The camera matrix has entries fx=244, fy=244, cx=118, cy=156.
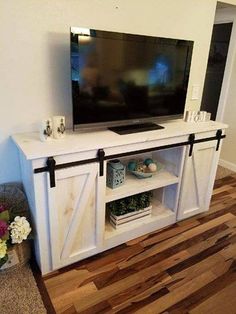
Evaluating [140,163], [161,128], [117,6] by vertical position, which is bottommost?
[140,163]

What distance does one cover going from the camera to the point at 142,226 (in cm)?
201

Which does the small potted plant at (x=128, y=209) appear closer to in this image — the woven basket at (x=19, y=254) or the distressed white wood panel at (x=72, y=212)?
the distressed white wood panel at (x=72, y=212)

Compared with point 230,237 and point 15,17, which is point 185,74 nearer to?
point 15,17

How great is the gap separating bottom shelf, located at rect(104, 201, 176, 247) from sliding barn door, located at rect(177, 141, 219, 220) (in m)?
0.13

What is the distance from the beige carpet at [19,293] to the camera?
140 cm

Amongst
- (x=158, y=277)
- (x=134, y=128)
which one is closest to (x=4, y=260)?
(x=158, y=277)

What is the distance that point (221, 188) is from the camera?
9.62 ft

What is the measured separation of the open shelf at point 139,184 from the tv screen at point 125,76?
0.48 m

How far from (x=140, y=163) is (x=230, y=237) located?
1001 millimetres

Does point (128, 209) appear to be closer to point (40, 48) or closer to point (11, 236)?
point (11, 236)

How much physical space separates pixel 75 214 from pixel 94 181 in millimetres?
247

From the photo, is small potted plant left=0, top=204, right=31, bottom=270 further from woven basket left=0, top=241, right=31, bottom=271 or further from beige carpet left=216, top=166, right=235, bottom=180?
beige carpet left=216, top=166, right=235, bottom=180

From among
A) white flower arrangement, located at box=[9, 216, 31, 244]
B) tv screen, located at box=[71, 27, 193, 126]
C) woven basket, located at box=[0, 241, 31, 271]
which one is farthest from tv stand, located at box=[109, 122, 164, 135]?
woven basket, located at box=[0, 241, 31, 271]

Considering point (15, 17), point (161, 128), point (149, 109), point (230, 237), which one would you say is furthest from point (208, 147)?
point (15, 17)
